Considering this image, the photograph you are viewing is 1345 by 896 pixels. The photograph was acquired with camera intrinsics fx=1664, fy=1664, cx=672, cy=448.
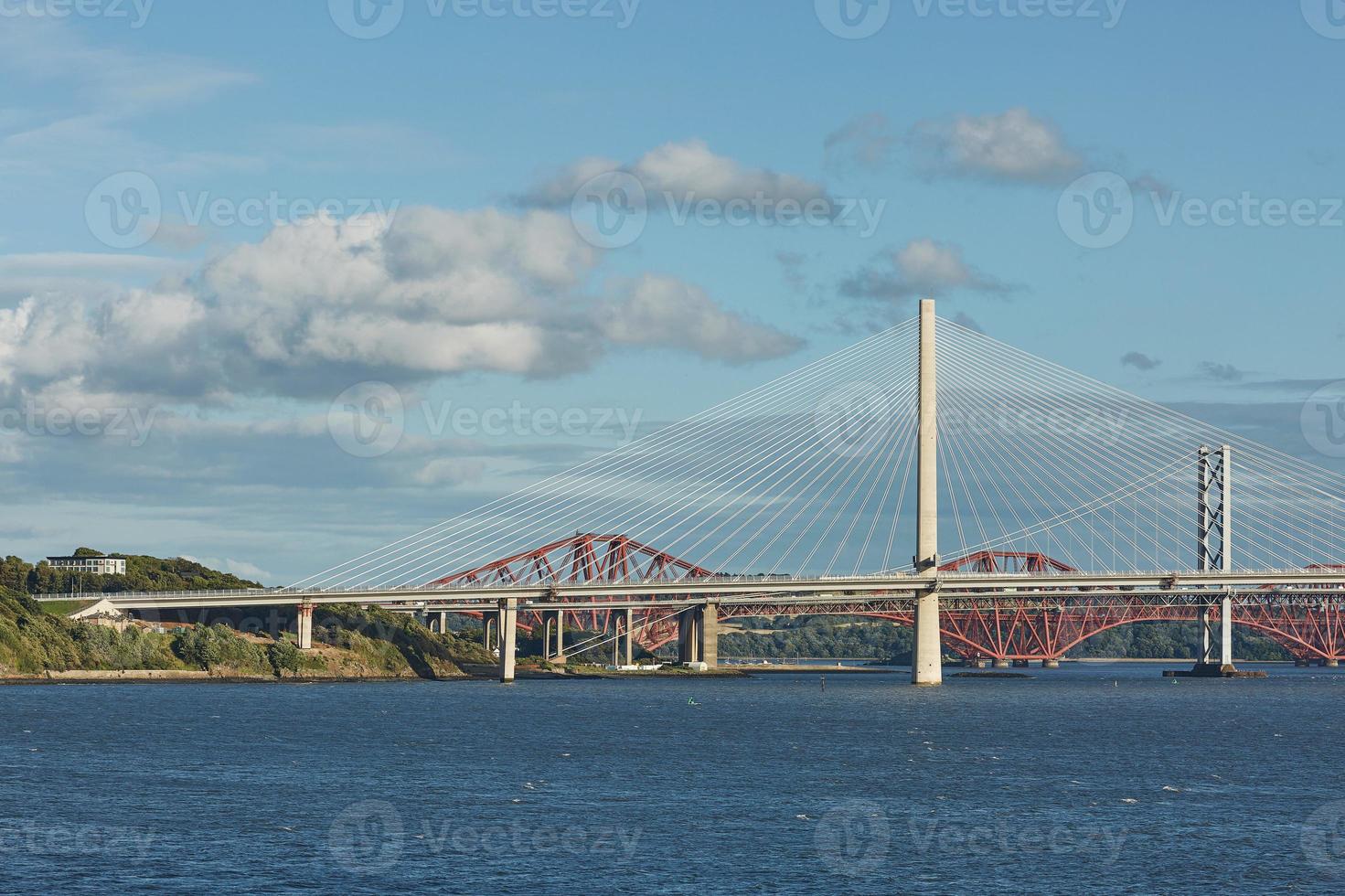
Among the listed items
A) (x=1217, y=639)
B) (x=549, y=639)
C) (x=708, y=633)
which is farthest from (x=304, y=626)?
(x=1217, y=639)

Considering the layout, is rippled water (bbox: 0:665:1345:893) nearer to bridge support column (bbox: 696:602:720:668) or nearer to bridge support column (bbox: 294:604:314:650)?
bridge support column (bbox: 294:604:314:650)

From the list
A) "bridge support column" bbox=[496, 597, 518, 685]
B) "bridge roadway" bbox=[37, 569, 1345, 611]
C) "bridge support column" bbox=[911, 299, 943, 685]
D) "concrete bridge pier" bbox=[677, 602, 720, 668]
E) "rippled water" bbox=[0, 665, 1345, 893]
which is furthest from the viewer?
"concrete bridge pier" bbox=[677, 602, 720, 668]

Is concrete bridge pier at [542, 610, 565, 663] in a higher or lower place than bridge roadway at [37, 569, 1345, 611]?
lower

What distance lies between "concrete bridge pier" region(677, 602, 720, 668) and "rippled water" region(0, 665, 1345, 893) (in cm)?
7416

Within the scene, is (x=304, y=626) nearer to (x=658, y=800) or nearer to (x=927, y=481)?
(x=927, y=481)

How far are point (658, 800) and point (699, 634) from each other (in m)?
125

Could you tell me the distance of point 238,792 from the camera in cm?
5741

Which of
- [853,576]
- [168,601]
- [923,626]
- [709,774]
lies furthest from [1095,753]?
[168,601]

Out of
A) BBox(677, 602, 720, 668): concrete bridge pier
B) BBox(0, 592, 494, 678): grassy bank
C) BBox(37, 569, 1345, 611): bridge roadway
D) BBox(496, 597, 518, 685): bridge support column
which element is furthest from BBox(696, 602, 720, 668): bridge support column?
BBox(496, 597, 518, 685): bridge support column

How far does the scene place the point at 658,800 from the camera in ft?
185

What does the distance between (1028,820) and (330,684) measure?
9470cm

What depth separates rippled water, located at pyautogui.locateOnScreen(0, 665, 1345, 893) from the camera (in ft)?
141

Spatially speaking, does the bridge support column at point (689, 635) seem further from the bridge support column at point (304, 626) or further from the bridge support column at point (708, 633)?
the bridge support column at point (304, 626)

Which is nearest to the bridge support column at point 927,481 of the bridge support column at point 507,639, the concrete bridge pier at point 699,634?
the bridge support column at point 507,639
